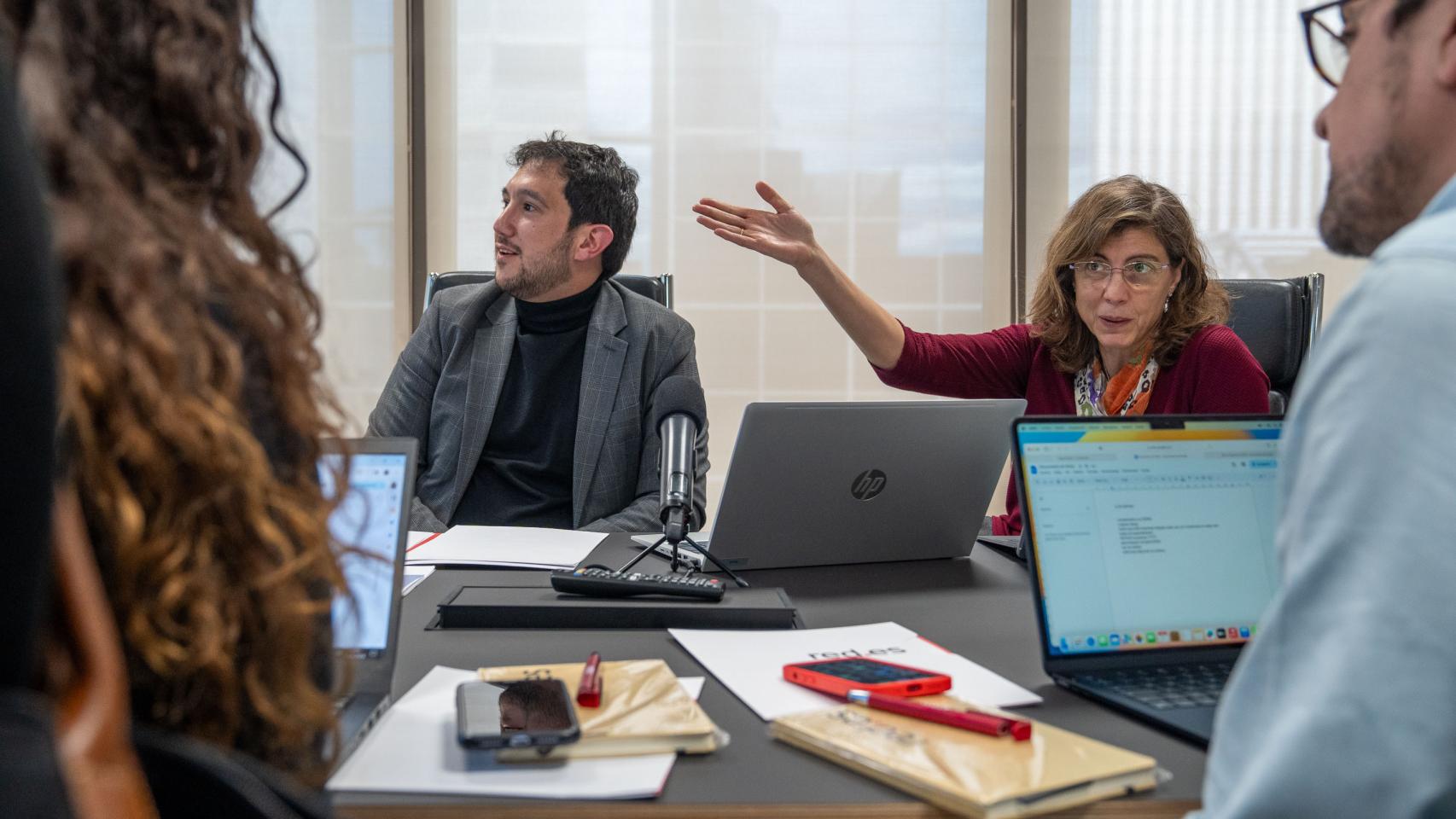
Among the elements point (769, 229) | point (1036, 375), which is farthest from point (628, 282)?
point (1036, 375)

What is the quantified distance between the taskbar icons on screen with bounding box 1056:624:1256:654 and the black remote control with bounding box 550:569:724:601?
0.38 metres

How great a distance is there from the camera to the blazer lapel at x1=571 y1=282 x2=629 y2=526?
2094 mm

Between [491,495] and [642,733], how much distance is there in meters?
1.48

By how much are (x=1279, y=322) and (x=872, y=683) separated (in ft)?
5.37

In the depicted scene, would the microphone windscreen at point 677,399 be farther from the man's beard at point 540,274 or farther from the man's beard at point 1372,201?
the man's beard at point 540,274

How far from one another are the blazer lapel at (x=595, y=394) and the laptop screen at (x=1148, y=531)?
1.26 meters

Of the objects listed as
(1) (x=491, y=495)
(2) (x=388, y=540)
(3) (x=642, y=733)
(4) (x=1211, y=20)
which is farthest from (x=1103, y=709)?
(4) (x=1211, y=20)

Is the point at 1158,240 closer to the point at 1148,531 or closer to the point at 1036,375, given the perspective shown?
the point at 1036,375

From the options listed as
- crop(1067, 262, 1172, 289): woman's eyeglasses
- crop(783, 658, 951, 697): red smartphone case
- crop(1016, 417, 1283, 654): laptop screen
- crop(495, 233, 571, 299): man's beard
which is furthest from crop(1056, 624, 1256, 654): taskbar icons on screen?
crop(495, 233, 571, 299): man's beard

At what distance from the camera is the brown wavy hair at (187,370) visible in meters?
0.45

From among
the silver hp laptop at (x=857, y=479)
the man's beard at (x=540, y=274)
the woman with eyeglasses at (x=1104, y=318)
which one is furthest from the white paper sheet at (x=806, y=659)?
the man's beard at (x=540, y=274)

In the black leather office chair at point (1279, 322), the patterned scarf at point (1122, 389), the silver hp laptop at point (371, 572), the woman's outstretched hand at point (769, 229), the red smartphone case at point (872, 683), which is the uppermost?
the woman's outstretched hand at point (769, 229)

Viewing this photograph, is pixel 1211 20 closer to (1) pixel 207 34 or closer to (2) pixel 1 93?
(1) pixel 207 34

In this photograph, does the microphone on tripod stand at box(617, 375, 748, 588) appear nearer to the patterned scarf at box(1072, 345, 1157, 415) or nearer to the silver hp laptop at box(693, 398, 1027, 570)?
the silver hp laptop at box(693, 398, 1027, 570)
